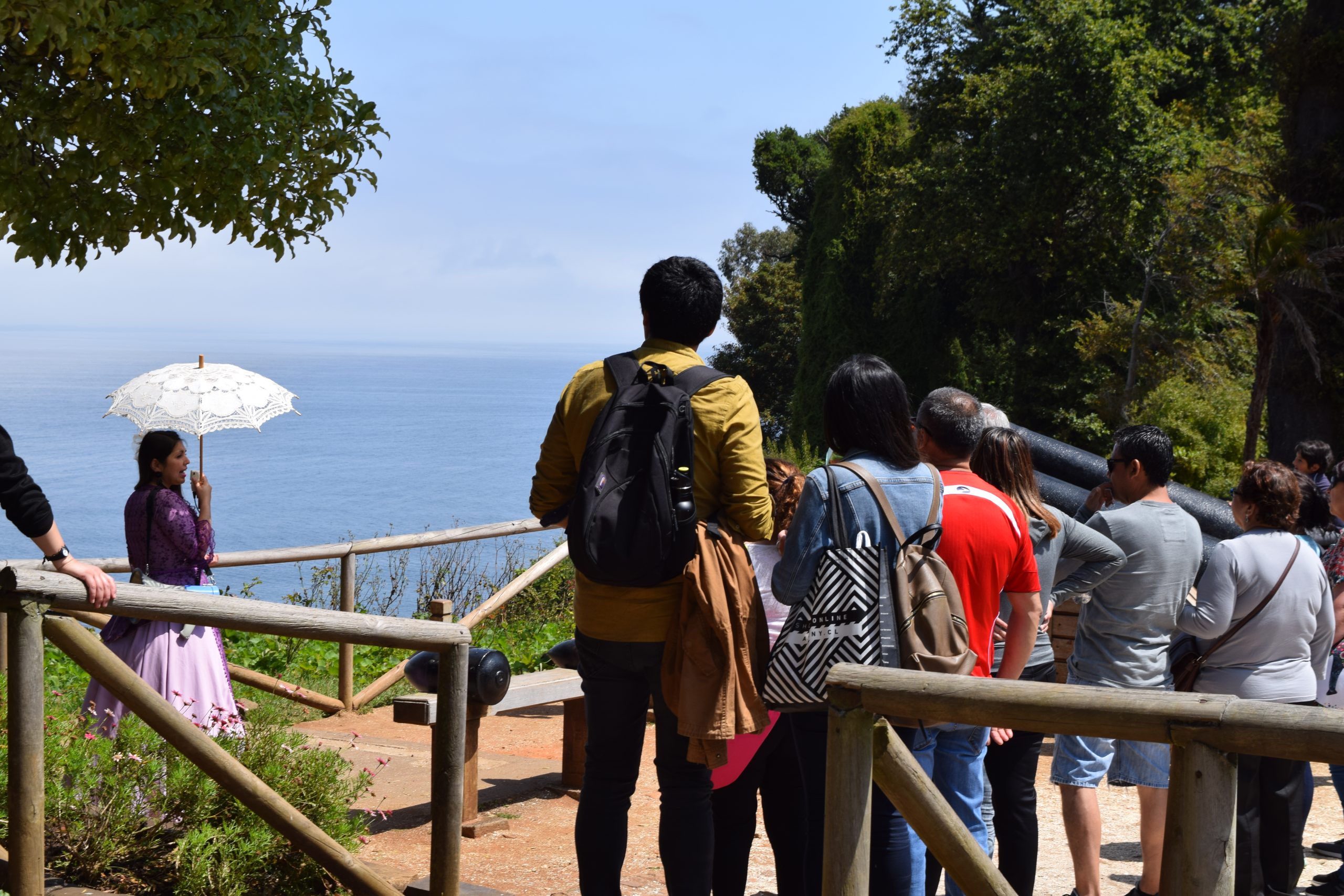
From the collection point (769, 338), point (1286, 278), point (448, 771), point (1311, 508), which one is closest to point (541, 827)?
point (448, 771)

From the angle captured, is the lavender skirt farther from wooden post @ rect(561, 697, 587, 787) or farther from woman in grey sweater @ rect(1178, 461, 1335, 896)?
woman in grey sweater @ rect(1178, 461, 1335, 896)

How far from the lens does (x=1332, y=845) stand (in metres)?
5.16

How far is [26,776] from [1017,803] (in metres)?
2.80

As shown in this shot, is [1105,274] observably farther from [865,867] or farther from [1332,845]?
[865,867]

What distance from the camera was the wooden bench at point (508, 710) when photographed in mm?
4883

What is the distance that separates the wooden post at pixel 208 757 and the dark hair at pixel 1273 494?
9.61ft

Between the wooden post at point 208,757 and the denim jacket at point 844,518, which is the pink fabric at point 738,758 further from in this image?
the wooden post at point 208,757

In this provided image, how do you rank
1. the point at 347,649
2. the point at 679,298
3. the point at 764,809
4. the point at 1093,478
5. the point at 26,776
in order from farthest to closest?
the point at 347,649 → the point at 1093,478 → the point at 764,809 → the point at 679,298 → the point at 26,776

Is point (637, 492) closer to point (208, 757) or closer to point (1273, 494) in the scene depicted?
point (208, 757)

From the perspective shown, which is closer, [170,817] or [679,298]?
[679,298]

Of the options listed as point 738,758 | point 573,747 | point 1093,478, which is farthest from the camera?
point 1093,478

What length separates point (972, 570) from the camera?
10.6 ft

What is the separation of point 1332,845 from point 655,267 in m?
3.92

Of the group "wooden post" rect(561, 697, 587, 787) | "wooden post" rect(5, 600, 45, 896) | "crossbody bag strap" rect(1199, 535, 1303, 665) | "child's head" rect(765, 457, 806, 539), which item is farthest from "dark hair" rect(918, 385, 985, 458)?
"wooden post" rect(561, 697, 587, 787)
